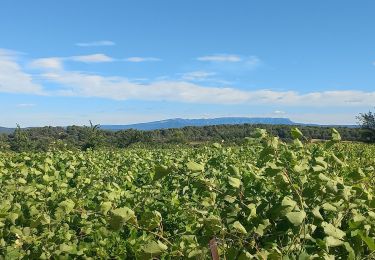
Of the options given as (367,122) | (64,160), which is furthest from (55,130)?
(64,160)

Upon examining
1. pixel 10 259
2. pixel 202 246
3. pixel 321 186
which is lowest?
pixel 10 259

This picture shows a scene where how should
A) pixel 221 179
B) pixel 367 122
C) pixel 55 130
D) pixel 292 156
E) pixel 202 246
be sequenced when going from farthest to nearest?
pixel 55 130
pixel 367 122
pixel 221 179
pixel 292 156
pixel 202 246

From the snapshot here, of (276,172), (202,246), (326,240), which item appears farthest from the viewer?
(276,172)

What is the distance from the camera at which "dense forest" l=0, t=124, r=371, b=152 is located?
65875 millimetres

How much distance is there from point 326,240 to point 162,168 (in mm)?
863

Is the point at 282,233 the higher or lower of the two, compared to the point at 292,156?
lower

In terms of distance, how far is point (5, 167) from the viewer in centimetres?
727

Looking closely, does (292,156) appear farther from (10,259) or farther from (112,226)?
(10,259)

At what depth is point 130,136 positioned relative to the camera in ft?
297

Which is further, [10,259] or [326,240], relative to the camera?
[10,259]

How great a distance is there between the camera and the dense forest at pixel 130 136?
216 ft

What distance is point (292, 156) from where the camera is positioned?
286cm

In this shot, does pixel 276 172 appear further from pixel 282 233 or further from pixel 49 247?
pixel 49 247

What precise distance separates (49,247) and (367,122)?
88.7 meters
